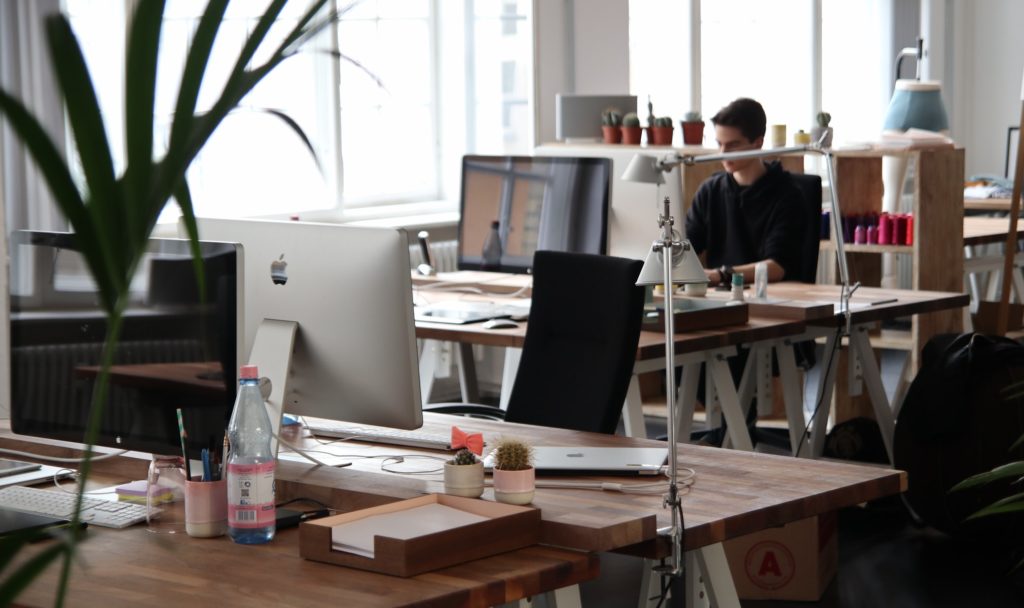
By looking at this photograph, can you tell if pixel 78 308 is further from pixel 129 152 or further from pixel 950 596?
pixel 950 596

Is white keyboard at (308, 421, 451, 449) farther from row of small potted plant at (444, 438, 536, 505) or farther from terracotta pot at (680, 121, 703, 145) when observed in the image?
terracotta pot at (680, 121, 703, 145)

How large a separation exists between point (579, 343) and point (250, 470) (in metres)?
1.22

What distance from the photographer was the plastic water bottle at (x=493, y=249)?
14.4 ft

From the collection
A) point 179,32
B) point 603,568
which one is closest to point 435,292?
point 603,568

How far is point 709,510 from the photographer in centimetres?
199

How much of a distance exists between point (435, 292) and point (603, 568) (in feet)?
4.07

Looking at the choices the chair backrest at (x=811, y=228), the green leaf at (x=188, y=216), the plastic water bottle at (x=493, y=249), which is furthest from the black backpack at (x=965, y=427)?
the green leaf at (x=188, y=216)

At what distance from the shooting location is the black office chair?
2900 millimetres

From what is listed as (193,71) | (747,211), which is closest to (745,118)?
(747,211)

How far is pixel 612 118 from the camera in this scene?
6.03 meters

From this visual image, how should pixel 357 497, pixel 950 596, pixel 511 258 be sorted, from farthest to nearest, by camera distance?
pixel 511 258, pixel 950 596, pixel 357 497

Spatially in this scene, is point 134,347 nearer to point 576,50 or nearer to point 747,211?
point 747,211

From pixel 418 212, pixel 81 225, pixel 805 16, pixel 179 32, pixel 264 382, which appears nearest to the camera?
pixel 81 225

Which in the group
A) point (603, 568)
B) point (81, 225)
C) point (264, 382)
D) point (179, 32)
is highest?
point (179, 32)
